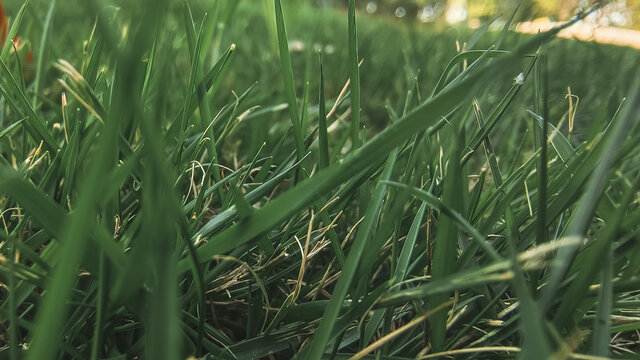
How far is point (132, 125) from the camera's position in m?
0.46

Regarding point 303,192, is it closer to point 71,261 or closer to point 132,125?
point 71,261

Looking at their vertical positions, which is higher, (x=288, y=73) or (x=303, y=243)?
(x=288, y=73)

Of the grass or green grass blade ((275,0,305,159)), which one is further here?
green grass blade ((275,0,305,159))

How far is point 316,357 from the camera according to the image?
268 mm

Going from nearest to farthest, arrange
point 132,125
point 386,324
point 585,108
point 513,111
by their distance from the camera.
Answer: point 386,324 < point 132,125 < point 513,111 < point 585,108

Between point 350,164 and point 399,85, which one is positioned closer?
point 350,164

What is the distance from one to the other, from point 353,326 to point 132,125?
0.27 metres

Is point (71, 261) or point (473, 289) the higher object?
point (71, 261)

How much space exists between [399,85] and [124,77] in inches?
39.5

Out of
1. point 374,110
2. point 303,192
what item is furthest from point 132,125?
point 374,110

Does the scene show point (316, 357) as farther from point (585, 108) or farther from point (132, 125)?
point (585, 108)

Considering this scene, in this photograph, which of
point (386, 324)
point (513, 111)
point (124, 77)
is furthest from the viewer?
point (513, 111)

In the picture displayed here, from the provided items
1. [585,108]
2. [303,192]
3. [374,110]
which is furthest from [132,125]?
[585,108]

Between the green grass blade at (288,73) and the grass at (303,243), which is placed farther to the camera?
the green grass blade at (288,73)
